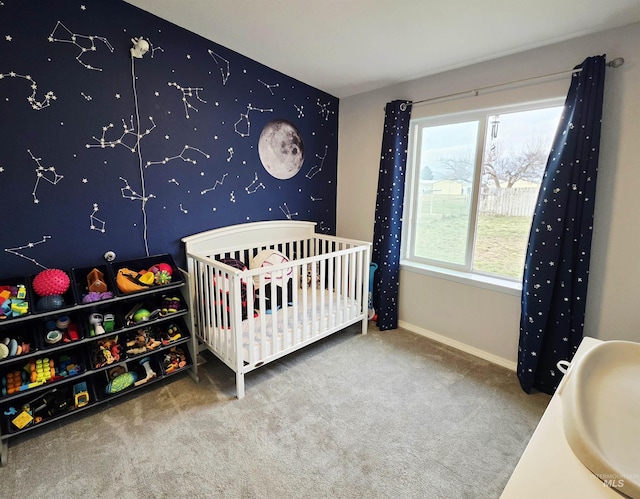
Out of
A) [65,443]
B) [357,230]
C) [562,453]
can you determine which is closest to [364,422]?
[562,453]

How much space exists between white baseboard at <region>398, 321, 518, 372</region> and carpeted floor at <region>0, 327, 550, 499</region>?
0.13 metres

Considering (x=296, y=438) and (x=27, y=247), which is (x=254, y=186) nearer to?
(x=27, y=247)

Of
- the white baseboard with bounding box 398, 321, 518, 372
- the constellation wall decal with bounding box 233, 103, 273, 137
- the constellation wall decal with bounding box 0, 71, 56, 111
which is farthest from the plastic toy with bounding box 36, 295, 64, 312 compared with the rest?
the white baseboard with bounding box 398, 321, 518, 372

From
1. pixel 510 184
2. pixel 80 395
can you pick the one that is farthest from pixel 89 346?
pixel 510 184

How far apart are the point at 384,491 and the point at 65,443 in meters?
1.59

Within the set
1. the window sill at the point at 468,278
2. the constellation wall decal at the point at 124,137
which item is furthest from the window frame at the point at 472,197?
the constellation wall decal at the point at 124,137

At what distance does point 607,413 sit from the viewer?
86 cm

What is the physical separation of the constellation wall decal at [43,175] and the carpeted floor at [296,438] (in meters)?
1.27

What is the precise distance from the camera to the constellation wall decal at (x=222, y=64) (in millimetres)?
2256

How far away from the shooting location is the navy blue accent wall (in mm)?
1629

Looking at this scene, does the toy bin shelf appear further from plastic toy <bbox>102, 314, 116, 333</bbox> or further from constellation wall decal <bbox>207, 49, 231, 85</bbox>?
constellation wall decal <bbox>207, 49, 231, 85</bbox>

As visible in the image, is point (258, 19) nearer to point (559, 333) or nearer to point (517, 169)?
point (517, 169)

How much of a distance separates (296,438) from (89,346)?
4.24 ft

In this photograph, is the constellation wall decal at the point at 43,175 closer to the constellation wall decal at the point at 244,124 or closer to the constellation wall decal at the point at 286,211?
the constellation wall decal at the point at 244,124
